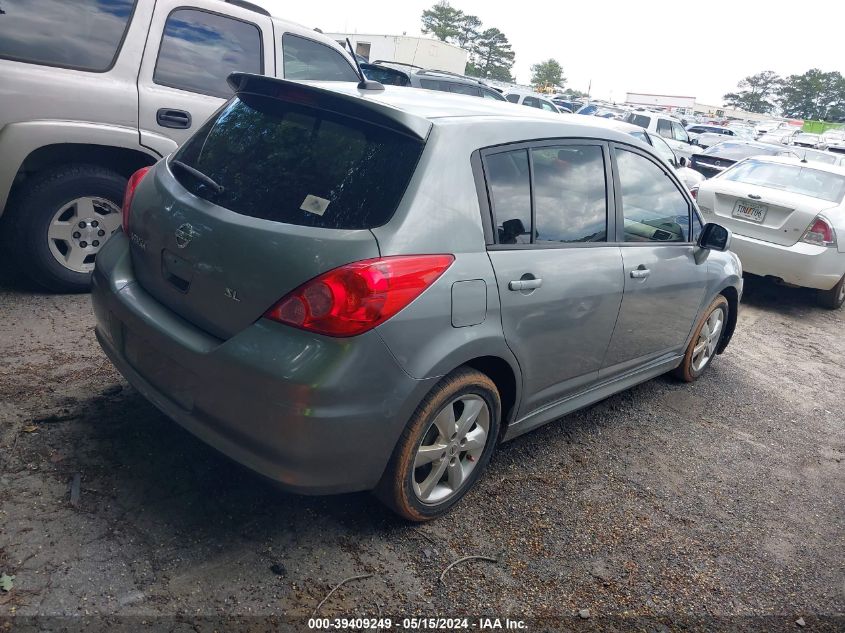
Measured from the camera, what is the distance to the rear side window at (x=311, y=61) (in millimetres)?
5773

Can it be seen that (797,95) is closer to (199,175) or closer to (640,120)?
(640,120)

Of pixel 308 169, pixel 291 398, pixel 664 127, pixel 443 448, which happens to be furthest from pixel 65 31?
pixel 664 127

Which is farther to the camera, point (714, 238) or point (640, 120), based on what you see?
point (640, 120)

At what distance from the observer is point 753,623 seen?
9.45ft

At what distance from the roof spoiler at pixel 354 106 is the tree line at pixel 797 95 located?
116 metres

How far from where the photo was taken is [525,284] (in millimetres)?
3086

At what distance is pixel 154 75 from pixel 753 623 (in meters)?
4.77

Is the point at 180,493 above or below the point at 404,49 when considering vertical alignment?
above

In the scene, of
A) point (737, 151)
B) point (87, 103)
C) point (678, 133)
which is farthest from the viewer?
point (678, 133)

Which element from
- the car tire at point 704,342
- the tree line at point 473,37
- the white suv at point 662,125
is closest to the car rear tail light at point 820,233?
the car tire at point 704,342

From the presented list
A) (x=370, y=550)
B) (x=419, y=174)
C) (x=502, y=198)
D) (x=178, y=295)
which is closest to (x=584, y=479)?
(x=370, y=550)

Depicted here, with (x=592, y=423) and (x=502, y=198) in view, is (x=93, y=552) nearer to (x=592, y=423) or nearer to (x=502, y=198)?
(x=502, y=198)

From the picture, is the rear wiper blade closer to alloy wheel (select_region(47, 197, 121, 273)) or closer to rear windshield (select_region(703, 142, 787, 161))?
alloy wheel (select_region(47, 197, 121, 273))

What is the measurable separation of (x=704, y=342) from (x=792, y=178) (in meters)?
4.57
